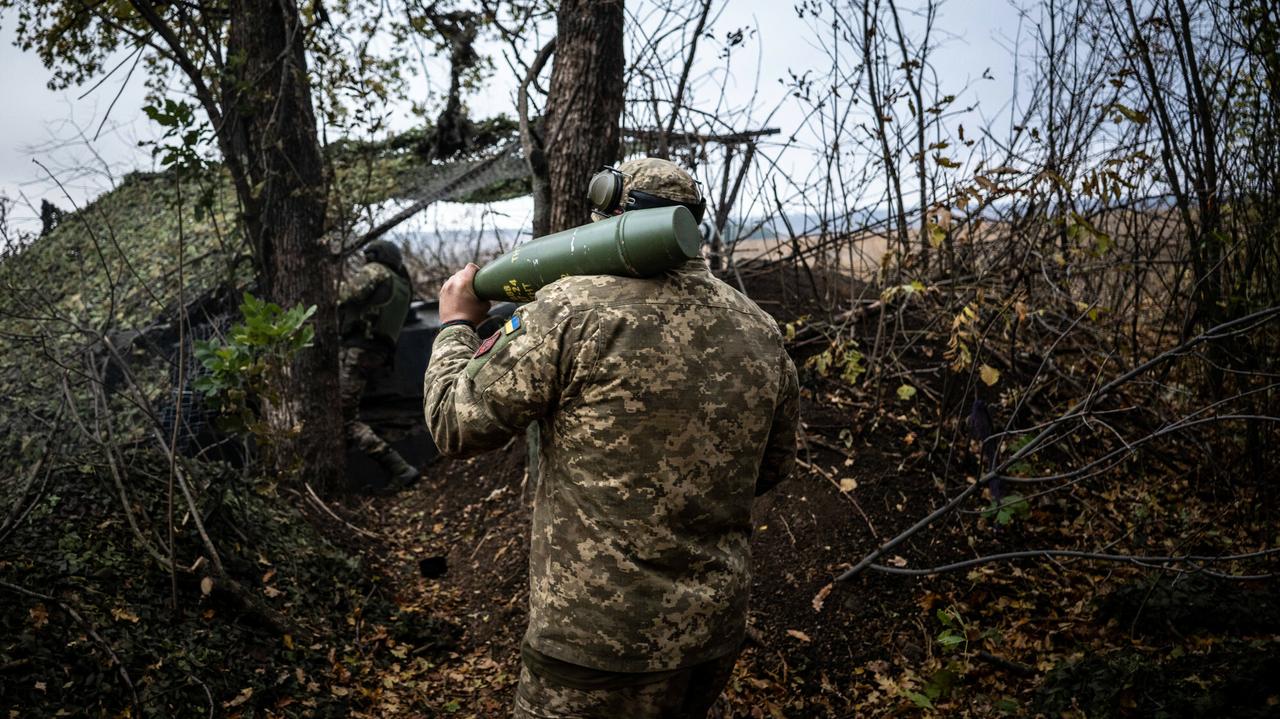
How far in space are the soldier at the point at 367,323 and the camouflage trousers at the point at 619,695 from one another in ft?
17.4

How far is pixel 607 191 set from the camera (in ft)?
7.26

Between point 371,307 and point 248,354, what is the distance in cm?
315

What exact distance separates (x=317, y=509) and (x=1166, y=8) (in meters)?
5.50

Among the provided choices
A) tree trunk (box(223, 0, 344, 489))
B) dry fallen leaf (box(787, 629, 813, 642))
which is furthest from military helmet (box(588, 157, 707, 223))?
tree trunk (box(223, 0, 344, 489))

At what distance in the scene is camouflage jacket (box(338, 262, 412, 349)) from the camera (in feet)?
24.5

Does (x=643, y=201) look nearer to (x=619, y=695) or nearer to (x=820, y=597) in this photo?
(x=619, y=695)

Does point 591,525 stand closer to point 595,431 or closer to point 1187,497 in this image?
point 595,431

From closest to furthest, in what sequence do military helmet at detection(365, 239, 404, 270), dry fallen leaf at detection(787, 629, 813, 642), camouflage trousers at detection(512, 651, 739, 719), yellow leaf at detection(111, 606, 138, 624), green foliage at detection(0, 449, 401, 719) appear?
camouflage trousers at detection(512, 651, 739, 719), green foliage at detection(0, 449, 401, 719), yellow leaf at detection(111, 606, 138, 624), dry fallen leaf at detection(787, 629, 813, 642), military helmet at detection(365, 239, 404, 270)

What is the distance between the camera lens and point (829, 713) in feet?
Result: 11.4

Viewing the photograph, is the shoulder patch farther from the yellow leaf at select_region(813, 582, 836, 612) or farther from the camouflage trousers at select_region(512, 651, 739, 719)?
the yellow leaf at select_region(813, 582, 836, 612)

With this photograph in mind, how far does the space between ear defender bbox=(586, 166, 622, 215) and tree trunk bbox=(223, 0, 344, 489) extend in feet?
13.9

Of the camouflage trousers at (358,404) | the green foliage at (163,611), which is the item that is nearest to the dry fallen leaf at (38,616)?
the green foliage at (163,611)

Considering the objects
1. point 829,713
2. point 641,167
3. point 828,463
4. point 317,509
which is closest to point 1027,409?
point 828,463

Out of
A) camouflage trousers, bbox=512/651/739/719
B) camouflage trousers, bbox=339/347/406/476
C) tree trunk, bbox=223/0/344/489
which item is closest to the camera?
camouflage trousers, bbox=512/651/739/719
